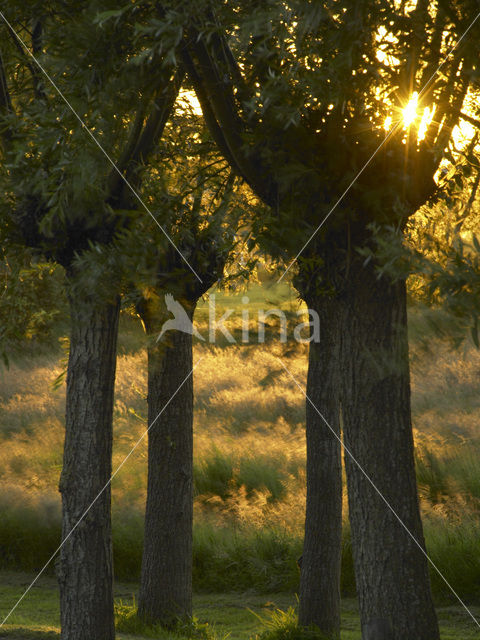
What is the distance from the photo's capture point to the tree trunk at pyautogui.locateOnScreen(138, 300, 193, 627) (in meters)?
8.55

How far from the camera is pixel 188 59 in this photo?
5543 mm

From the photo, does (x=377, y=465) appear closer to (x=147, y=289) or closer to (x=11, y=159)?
(x=147, y=289)

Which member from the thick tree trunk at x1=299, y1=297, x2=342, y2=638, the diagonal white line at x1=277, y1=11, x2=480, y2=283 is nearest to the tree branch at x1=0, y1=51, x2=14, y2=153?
the diagonal white line at x1=277, y1=11, x2=480, y2=283

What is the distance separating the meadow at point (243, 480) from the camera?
10180 mm

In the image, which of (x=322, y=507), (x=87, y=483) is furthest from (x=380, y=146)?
(x=322, y=507)

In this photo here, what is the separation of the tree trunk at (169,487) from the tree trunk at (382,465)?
331 cm

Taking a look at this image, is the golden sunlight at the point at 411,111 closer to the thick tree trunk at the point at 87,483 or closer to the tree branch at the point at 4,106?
the thick tree trunk at the point at 87,483

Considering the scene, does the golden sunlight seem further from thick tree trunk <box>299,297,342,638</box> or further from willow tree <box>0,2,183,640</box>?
thick tree trunk <box>299,297,342,638</box>

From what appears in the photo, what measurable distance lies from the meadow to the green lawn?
29 millimetres

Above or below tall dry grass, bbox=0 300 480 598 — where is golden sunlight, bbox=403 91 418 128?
above

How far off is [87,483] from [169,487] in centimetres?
194

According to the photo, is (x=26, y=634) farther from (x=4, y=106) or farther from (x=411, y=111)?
(x=411, y=111)

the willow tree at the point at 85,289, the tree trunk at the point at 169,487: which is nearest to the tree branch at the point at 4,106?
the willow tree at the point at 85,289

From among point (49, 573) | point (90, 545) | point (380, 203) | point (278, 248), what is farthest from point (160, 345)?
point (49, 573)
